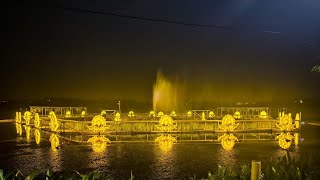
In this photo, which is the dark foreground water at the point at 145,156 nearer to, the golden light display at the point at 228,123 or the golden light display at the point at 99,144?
the golden light display at the point at 99,144

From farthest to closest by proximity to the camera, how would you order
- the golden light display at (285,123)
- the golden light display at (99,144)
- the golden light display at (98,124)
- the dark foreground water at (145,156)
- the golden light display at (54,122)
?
the golden light display at (285,123), the golden light display at (54,122), the golden light display at (98,124), the golden light display at (99,144), the dark foreground water at (145,156)

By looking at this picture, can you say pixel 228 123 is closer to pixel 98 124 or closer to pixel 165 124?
pixel 165 124

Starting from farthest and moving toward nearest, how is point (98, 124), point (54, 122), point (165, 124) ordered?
point (54, 122)
point (165, 124)
point (98, 124)

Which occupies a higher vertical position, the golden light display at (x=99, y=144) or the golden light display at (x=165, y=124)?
the golden light display at (x=165, y=124)

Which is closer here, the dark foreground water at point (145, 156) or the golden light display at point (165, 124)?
the dark foreground water at point (145, 156)

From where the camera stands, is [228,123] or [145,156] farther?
[228,123]

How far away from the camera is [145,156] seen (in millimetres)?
15383

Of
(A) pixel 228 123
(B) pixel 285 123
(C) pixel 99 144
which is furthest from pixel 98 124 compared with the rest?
(B) pixel 285 123

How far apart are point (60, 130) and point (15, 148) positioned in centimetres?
802

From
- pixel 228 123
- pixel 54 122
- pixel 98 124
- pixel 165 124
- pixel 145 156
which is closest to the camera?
pixel 145 156

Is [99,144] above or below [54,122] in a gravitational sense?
below

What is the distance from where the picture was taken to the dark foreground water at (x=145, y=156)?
493 inches

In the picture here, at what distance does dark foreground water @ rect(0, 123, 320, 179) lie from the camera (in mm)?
12523

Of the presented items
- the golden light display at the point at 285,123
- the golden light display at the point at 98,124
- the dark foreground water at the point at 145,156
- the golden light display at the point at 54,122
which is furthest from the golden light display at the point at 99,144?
the golden light display at the point at 285,123
